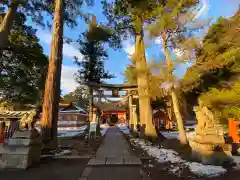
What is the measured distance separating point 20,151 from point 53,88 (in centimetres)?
326

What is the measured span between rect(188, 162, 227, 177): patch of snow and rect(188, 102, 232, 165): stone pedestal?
16.6 inches

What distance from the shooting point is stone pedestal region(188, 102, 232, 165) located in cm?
521

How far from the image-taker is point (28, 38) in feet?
46.0

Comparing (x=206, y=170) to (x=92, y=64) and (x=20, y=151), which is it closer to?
(x=20, y=151)

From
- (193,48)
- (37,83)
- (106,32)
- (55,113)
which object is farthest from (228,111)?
(37,83)

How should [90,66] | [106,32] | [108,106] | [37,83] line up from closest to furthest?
[106,32] → [37,83] → [90,66] → [108,106]

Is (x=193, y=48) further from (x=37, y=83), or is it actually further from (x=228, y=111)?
(x=37, y=83)

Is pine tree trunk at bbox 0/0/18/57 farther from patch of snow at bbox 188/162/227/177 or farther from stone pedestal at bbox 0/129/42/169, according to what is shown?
patch of snow at bbox 188/162/227/177

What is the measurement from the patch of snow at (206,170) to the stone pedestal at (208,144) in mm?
423

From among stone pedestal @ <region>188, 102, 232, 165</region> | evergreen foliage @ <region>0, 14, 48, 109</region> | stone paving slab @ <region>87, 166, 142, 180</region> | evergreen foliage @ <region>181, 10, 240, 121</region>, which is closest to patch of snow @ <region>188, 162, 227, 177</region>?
stone pedestal @ <region>188, 102, 232, 165</region>

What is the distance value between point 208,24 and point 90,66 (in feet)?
55.9

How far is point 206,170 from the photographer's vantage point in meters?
4.53

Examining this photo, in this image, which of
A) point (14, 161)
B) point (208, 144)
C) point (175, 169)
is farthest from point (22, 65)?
point (208, 144)

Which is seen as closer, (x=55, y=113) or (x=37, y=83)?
(x=55, y=113)
